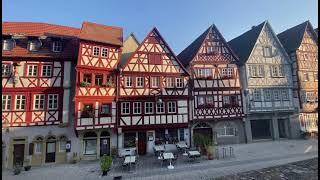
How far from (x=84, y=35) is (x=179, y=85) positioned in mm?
9832

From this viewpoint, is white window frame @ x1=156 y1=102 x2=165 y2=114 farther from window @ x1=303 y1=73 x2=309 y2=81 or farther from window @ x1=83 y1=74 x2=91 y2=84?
window @ x1=303 y1=73 x2=309 y2=81

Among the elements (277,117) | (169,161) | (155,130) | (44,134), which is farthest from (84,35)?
(277,117)

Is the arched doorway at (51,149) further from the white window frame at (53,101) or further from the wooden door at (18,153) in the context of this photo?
the white window frame at (53,101)

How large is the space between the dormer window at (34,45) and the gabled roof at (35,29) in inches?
23.9

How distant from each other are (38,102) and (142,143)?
31.2 feet

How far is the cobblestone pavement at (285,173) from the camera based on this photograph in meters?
13.0

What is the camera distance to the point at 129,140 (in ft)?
71.3

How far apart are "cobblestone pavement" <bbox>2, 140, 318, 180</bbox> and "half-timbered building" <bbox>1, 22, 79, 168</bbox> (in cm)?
161

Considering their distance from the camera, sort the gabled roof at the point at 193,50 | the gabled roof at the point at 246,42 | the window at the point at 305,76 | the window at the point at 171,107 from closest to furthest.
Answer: the window at the point at 171,107
the gabled roof at the point at 193,50
the gabled roof at the point at 246,42
the window at the point at 305,76

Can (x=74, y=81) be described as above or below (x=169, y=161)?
above

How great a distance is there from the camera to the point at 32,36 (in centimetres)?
2083

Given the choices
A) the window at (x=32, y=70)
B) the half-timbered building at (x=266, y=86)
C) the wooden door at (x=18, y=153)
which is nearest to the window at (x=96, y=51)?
the window at (x=32, y=70)

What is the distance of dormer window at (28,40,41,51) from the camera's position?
20703 mm

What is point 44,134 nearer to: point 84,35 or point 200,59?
point 84,35
